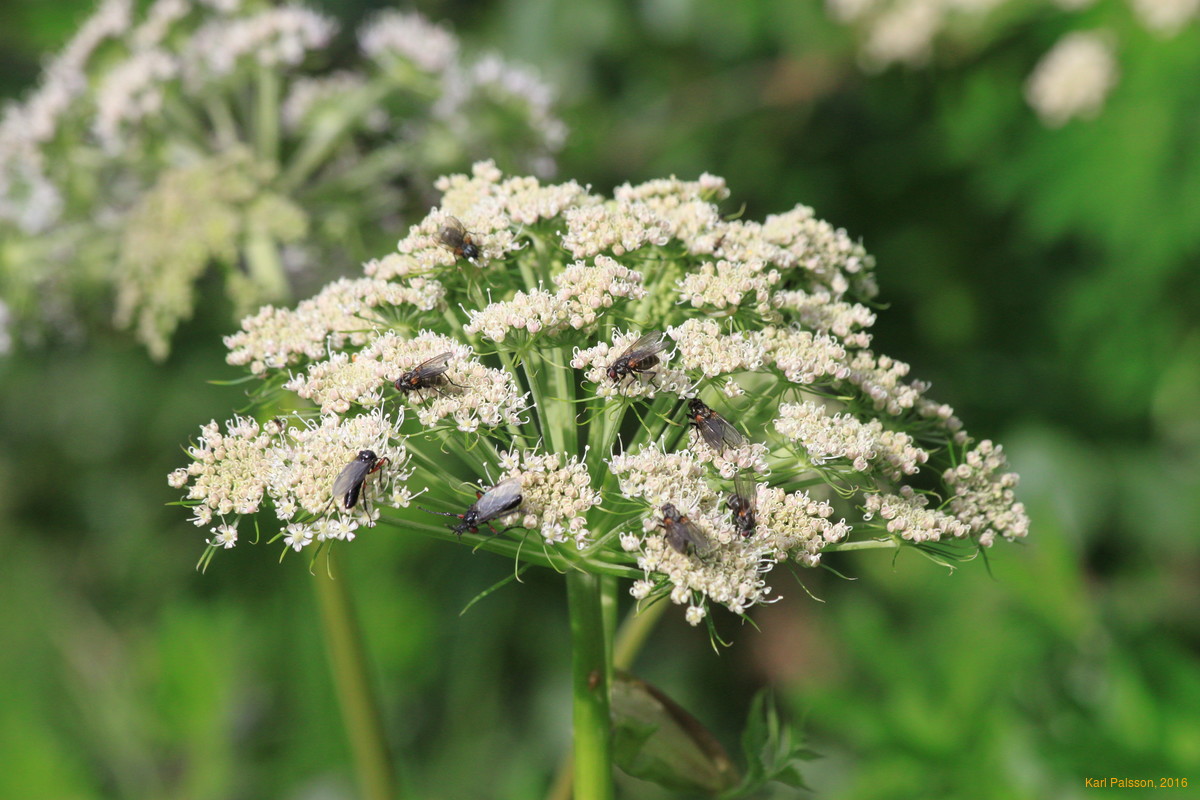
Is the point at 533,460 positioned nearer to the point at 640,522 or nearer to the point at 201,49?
the point at 640,522

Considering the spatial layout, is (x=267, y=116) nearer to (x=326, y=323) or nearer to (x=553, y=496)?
(x=326, y=323)

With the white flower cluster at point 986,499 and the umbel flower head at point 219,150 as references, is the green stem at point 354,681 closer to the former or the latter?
the umbel flower head at point 219,150

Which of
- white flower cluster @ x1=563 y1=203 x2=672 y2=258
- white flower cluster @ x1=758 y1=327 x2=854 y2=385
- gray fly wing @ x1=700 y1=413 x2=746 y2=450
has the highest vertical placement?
white flower cluster @ x1=563 y1=203 x2=672 y2=258

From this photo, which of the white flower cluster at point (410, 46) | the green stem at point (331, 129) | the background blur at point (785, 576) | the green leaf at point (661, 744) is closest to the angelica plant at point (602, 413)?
the green leaf at point (661, 744)

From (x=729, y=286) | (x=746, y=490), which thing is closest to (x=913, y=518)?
(x=746, y=490)

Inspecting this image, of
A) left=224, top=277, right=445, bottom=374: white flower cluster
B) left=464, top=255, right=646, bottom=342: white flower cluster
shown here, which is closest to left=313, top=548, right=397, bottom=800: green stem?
left=224, top=277, right=445, bottom=374: white flower cluster

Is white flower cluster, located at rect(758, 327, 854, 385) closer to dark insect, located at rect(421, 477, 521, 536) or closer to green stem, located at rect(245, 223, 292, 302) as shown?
dark insect, located at rect(421, 477, 521, 536)

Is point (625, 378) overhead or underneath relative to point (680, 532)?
overhead
